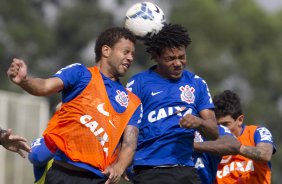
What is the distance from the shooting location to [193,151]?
10.1 m

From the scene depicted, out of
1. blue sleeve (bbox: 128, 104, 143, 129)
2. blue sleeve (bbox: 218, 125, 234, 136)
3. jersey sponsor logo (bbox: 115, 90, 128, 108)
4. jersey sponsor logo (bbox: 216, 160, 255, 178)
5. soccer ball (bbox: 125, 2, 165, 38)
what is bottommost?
jersey sponsor logo (bbox: 216, 160, 255, 178)

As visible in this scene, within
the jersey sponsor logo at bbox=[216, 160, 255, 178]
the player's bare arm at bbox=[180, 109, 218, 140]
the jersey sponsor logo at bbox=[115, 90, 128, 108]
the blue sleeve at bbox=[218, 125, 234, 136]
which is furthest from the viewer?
the jersey sponsor logo at bbox=[216, 160, 255, 178]

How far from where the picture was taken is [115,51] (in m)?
9.45

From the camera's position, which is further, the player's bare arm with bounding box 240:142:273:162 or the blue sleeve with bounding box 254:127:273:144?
the blue sleeve with bounding box 254:127:273:144

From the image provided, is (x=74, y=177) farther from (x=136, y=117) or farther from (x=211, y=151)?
(x=211, y=151)

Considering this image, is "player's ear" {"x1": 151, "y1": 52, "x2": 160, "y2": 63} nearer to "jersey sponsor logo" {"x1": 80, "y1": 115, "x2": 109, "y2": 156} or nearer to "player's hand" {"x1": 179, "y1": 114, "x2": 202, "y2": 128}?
"player's hand" {"x1": 179, "y1": 114, "x2": 202, "y2": 128}

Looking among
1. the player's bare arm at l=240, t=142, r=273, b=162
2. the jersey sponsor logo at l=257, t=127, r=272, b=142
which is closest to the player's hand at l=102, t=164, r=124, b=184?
the player's bare arm at l=240, t=142, r=273, b=162

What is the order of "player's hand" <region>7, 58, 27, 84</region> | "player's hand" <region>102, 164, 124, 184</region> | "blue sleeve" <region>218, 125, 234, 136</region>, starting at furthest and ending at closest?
"blue sleeve" <region>218, 125, 234, 136</region> < "player's hand" <region>102, 164, 124, 184</region> < "player's hand" <region>7, 58, 27, 84</region>

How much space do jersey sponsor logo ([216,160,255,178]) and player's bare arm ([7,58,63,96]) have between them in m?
2.79

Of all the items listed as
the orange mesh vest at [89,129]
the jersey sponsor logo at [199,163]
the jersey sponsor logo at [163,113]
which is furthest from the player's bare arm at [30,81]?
the jersey sponsor logo at [199,163]

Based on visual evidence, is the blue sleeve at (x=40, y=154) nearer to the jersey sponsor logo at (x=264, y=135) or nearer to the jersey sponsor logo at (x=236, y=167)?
the jersey sponsor logo at (x=236, y=167)

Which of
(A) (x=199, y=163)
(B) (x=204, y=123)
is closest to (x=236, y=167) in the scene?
(A) (x=199, y=163)

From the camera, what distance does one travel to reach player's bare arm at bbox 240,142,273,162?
34.9ft

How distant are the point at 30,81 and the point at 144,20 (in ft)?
6.09
